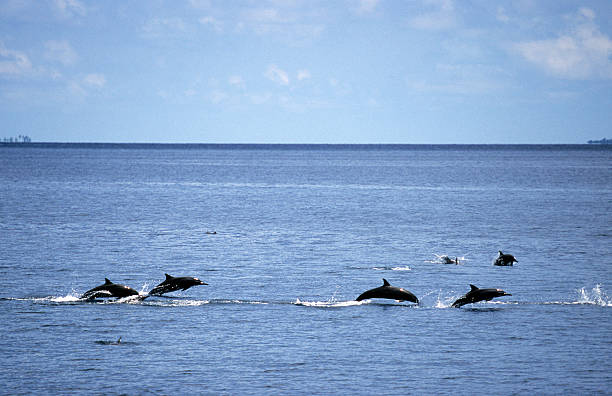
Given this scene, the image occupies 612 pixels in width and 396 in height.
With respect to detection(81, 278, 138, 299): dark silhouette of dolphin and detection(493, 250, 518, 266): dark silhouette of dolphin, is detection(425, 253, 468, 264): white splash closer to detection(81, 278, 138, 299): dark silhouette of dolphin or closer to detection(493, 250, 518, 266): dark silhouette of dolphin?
detection(493, 250, 518, 266): dark silhouette of dolphin

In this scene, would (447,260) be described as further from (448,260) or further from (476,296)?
(476,296)

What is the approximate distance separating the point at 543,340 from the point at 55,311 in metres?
15.3

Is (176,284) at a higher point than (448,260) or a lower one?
higher

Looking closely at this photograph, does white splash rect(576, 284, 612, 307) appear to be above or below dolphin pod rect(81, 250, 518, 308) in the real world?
below

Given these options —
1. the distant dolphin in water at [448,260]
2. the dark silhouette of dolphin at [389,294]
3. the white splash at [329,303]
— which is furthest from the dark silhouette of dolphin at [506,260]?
the white splash at [329,303]

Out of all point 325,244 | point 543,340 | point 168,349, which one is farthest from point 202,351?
point 325,244

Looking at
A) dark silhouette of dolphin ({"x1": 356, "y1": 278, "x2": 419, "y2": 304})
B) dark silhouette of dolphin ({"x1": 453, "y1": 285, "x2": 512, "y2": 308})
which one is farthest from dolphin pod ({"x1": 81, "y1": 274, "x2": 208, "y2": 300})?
dark silhouette of dolphin ({"x1": 453, "y1": 285, "x2": 512, "y2": 308})

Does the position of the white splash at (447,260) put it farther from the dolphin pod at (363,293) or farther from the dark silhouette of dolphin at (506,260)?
the dolphin pod at (363,293)

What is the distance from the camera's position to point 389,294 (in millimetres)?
27922

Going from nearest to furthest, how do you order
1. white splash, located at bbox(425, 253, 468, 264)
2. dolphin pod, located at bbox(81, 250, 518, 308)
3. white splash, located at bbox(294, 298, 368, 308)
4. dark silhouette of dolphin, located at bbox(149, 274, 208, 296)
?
dolphin pod, located at bbox(81, 250, 518, 308), white splash, located at bbox(294, 298, 368, 308), dark silhouette of dolphin, located at bbox(149, 274, 208, 296), white splash, located at bbox(425, 253, 468, 264)

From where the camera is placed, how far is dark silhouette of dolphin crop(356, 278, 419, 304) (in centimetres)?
2777

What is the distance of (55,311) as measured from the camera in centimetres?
2683

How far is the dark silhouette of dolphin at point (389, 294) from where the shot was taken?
27.8m

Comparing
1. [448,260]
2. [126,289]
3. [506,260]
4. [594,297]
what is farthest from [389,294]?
[506,260]
